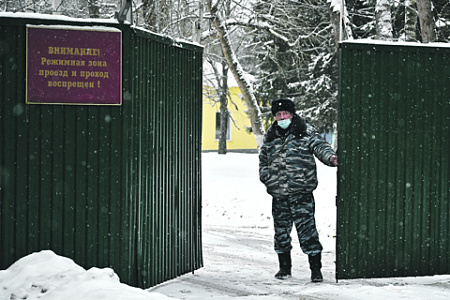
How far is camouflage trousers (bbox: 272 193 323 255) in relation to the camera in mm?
7750

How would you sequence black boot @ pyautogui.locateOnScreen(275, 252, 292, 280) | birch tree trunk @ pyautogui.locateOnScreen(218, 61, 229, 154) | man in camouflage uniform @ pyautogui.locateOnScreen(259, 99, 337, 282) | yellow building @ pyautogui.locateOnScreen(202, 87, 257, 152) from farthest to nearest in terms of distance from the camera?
yellow building @ pyautogui.locateOnScreen(202, 87, 257, 152) → birch tree trunk @ pyautogui.locateOnScreen(218, 61, 229, 154) → black boot @ pyautogui.locateOnScreen(275, 252, 292, 280) → man in camouflage uniform @ pyautogui.locateOnScreen(259, 99, 337, 282)

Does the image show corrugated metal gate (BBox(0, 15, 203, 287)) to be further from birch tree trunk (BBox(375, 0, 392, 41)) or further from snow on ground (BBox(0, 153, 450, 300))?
birch tree trunk (BBox(375, 0, 392, 41))

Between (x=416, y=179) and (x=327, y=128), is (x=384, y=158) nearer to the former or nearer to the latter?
(x=416, y=179)

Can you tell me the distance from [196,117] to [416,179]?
102 inches

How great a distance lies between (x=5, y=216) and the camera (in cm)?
640

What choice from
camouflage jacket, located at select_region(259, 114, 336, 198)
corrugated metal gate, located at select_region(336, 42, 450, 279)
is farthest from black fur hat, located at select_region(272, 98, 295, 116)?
corrugated metal gate, located at select_region(336, 42, 450, 279)

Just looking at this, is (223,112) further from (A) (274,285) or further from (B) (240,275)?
(A) (274,285)

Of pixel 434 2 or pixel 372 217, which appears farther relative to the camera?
pixel 434 2

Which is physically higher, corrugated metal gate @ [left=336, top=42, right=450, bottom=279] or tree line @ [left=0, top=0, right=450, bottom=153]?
tree line @ [left=0, top=0, right=450, bottom=153]

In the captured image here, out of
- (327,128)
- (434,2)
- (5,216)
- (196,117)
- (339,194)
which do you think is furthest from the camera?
(327,128)

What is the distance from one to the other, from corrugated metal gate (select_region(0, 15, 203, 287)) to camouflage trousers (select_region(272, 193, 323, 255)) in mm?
1629

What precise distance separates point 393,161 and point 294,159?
1086 millimetres

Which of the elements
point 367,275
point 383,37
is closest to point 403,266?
point 367,275

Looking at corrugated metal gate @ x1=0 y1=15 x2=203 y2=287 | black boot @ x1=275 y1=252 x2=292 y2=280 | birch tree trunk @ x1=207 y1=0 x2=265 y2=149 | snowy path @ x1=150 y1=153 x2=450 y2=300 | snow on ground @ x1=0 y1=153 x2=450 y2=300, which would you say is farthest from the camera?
birch tree trunk @ x1=207 y1=0 x2=265 y2=149
